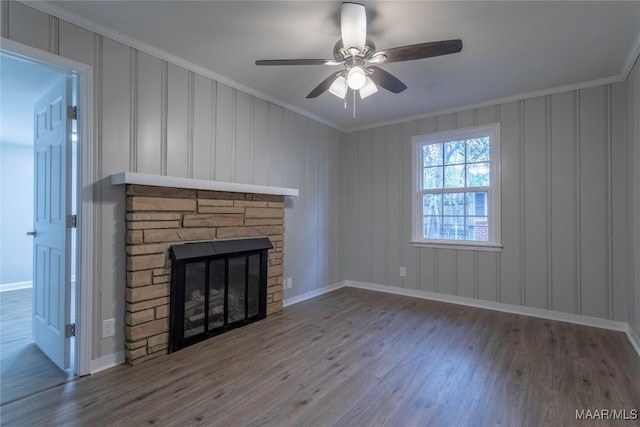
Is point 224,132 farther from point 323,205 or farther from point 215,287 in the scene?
point 323,205

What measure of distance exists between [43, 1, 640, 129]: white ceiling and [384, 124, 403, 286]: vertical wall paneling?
1.18 meters

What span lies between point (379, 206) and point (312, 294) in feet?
5.28

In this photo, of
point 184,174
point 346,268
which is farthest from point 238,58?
point 346,268

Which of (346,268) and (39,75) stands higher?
(39,75)

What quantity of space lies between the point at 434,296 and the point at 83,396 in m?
3.71

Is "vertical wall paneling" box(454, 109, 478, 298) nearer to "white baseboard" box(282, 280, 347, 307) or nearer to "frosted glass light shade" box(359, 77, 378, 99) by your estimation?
"white baseboard" box(282, 280, 347, 307)

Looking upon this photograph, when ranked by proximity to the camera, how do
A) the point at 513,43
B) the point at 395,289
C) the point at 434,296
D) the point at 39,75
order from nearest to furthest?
the point at 513,43, the point at 39,75, the point at 434,296, the point at 395,289

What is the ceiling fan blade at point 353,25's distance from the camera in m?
1.88

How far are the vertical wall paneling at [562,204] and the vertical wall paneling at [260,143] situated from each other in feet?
10.4

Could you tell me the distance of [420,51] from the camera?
77.3 inches

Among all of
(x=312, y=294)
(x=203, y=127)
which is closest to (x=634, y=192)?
(x=312, y=294)

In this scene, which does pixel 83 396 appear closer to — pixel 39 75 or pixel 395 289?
pixel 39 75

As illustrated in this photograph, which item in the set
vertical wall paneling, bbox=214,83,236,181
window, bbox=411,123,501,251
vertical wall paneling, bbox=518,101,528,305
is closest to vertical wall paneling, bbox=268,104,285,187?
vertical wall paneling, bbox=214,83,236,181

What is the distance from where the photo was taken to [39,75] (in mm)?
2662
